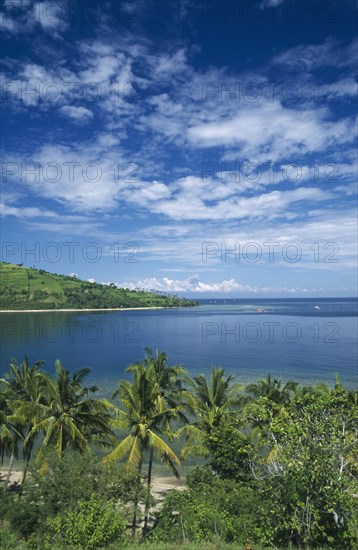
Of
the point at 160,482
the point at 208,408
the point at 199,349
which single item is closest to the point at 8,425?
the point at 208,408

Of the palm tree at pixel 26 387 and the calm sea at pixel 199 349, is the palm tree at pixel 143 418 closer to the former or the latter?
the palm tree at pixel 26 387

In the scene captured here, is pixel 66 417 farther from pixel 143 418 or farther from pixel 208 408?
→ pixel 208 408

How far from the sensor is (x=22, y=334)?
154 metres

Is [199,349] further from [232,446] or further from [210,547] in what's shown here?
[210,547]

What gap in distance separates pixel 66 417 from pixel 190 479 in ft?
32.2

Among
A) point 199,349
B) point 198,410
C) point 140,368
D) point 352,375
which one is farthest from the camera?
point 199,349

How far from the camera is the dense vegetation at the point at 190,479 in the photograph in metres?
16.7

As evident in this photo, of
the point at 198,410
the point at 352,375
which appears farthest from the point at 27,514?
the point at 352,375

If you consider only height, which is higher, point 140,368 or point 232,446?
Answer: point 140,368

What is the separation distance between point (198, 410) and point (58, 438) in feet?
40.5

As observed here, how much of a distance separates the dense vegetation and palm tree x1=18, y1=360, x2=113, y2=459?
0.26ft

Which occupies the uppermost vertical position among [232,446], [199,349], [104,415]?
[104,415]

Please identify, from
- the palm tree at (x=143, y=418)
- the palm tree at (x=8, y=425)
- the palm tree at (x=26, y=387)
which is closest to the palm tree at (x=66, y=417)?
the palm tree at (x=26, y=387)

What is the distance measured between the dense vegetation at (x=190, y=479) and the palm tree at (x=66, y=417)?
0.08 m
